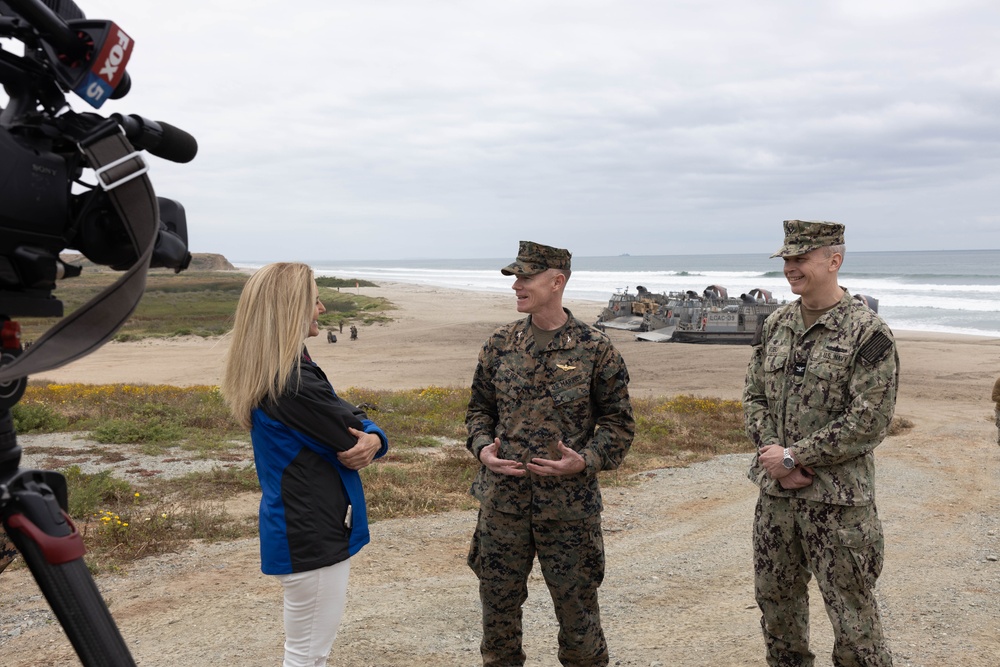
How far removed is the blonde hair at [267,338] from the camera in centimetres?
288

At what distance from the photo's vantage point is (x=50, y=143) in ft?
4.82

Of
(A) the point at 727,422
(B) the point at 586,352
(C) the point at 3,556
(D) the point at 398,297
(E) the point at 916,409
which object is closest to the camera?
(C) the point at 3,556

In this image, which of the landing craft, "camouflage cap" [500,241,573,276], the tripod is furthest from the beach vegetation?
the landing craft

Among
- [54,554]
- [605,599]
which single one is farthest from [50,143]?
[605,599]

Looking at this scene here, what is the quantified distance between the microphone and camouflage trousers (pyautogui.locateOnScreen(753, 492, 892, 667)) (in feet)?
9.17

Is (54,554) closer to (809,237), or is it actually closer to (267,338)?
(267,338)

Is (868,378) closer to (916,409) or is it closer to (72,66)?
(72,66)

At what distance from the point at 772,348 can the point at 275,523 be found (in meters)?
2.32

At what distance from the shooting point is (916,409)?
14453 millimetres

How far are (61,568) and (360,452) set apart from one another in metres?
1.52

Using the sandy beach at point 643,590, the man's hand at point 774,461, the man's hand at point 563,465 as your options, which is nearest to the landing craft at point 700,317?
the sandy beach at point 643,590

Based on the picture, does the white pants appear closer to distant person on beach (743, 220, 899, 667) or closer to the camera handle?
the camera handle

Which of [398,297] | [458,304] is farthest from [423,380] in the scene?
[398,297]

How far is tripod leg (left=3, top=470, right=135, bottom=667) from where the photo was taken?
1423 mm
